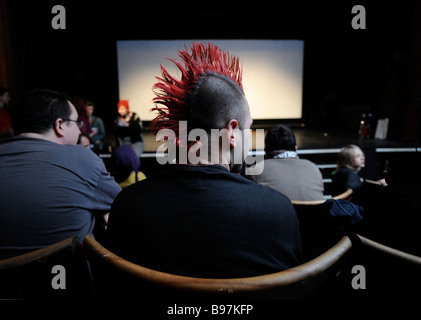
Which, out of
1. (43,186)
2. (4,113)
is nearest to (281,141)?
(43,186)

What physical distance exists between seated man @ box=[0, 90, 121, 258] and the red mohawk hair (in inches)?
15.7

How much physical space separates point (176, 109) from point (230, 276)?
17.9 inches

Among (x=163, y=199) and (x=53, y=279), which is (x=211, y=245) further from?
(x=53, y=279)

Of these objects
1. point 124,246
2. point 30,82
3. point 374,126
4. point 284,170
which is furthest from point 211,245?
point 374,126

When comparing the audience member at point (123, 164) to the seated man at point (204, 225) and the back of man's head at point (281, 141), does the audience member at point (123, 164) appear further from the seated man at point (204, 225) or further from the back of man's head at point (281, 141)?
the seated man at point (204, 225)

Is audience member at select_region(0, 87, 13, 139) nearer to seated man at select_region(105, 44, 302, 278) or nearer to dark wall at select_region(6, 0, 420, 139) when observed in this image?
dark wall at select_region(6, 0, 420, 139)

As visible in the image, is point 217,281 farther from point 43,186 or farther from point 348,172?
point 348,172

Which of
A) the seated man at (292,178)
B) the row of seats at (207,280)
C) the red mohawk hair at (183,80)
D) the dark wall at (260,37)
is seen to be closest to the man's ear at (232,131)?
the red mohawk hair at (183,80)

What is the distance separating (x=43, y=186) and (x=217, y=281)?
2.46ft

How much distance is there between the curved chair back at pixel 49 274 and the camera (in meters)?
0.65

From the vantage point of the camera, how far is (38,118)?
3.97 feet

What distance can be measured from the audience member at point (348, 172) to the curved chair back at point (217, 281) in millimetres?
Answer: 1780

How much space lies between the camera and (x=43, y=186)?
96 centimetres

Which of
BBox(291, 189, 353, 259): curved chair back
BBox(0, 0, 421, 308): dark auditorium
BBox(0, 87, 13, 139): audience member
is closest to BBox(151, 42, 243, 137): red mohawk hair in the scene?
BBox(0, 0, 421, 308): dark auditorium
